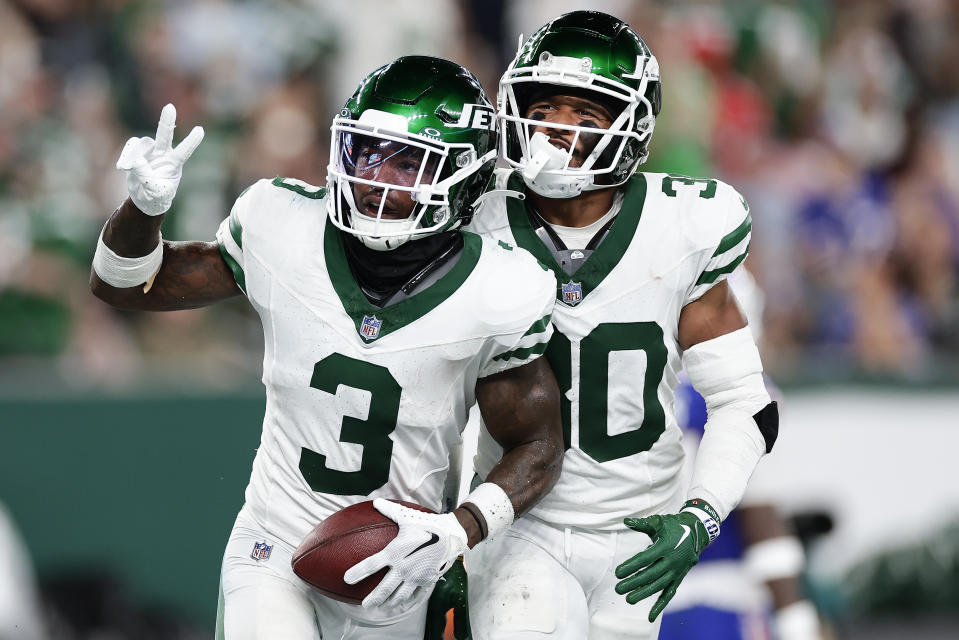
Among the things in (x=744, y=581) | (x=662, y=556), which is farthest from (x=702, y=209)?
(x=744, y=581)

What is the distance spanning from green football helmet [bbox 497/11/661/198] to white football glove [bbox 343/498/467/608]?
0.81 m

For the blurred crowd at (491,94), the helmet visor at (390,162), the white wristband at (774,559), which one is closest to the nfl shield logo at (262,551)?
the helmet visor at (390,162)

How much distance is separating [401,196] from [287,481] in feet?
2.15

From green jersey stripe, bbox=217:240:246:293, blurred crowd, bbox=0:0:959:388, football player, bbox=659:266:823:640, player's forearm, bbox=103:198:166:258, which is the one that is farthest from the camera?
blurred crowd, bbox=0:0:959:388

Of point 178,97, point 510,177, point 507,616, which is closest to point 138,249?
point 510,177

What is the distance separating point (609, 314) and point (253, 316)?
3148mm

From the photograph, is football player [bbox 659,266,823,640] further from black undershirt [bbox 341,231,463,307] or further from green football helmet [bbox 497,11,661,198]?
black undershirt [bbox 341,231,463,307]

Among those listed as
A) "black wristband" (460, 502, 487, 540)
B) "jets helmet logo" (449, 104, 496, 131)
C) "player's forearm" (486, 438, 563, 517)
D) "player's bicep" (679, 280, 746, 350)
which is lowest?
"black wristband" (460, 502, 487, 540)

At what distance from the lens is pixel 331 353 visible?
2900mm

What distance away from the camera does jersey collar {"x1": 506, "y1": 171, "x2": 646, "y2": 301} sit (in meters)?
3.14

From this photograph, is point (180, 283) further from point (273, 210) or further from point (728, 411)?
point (728, 411)

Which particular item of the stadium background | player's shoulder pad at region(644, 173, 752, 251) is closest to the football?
player's shoulder pad at region(644, 173, 752, 251)

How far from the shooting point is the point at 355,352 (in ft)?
9.48

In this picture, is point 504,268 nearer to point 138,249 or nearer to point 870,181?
point 138,249
